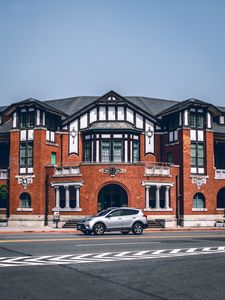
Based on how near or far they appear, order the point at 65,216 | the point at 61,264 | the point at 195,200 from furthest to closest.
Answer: the point at 195,200 < the point at 65,216 < the point at 61,264

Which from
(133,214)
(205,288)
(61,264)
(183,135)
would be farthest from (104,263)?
(183,135)

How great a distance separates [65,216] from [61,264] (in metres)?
26.0

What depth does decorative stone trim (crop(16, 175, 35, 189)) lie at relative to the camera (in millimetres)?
40969

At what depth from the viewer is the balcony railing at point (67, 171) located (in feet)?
129

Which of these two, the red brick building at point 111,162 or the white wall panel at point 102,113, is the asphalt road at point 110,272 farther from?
the white wall panel at point 102,113

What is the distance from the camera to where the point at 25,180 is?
135 feet

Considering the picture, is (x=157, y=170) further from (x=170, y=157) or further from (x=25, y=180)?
(x=25, y=180)

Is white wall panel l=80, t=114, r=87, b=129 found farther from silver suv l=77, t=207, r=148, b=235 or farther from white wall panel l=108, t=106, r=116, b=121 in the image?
silver suv l=77, t=207, r=148, b=235

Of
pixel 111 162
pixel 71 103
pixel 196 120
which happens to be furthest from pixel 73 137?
pixel 196 120

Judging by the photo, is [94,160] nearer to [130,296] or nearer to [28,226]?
[28,226]

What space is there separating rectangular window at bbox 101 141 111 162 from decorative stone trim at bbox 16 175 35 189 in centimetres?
639

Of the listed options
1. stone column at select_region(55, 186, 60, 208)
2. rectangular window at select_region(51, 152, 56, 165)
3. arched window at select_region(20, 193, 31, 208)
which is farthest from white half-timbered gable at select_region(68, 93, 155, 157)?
arched window at select_region(20, 193, 31, 208)

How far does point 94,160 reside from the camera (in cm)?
4122

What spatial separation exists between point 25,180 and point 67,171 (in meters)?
4.22
